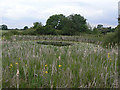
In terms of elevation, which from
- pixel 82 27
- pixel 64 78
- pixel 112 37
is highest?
pixel 82 27

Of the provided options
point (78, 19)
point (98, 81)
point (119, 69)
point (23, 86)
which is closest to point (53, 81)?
point (23, 86)

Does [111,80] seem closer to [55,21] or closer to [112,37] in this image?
[112,37]

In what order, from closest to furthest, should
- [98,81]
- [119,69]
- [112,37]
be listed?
[98,81], [119,69], [112,37]

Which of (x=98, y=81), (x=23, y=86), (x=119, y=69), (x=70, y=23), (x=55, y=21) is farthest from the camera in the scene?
(x=55, y=21)

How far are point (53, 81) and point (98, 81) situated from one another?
2.50ft

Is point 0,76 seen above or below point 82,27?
below

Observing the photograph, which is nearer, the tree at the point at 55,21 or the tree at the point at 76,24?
the tree at the point at 76,24

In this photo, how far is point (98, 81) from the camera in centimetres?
249

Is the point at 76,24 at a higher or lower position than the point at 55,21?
lower

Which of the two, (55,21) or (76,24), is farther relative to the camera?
(55,21)

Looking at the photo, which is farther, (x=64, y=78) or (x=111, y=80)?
(x=111, y=80)

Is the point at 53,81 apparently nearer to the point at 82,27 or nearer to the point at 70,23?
the point at 70,23

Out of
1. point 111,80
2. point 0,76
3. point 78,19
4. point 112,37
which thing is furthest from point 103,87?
point 78,19

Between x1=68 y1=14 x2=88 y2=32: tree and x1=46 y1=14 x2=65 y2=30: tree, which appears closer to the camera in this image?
x1=68 y1=14 x2=88 y2=32: tree
